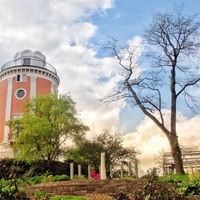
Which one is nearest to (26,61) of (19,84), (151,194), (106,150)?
(19,84)

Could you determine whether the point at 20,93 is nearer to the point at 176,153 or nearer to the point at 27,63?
the point at 27,63

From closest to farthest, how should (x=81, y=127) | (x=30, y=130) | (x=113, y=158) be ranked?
(x=30, y=130) → (x=81, y=127) → (x=113, y=158)

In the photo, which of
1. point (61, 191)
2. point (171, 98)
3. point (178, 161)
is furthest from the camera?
point (171, 98)

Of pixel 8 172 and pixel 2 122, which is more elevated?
pixel 2 122

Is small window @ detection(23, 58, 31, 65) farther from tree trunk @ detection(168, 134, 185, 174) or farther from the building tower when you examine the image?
tree trunk @ detection(168, 134, 185, 174)

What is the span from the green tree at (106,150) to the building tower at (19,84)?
26.3 ft

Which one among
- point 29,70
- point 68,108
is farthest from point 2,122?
point 68,108

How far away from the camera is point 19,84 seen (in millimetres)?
35156

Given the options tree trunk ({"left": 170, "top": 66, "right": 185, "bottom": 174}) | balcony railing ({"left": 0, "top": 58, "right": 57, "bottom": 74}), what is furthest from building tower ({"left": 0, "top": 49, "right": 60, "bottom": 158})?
tree trunk ({"left": 170, "top": 66, "right": 185, "bottom": 174})

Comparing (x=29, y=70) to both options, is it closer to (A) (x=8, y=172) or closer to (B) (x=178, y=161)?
(B) (x=178, y=161)

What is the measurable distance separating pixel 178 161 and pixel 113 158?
12.5 m

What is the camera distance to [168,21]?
873 inches

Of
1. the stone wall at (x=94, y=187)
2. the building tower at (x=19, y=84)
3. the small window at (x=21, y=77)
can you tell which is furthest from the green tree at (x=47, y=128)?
the stone wall at (x=94, y=187)

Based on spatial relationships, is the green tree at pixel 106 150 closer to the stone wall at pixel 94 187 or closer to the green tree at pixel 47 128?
the green tree at pixel 47 128
